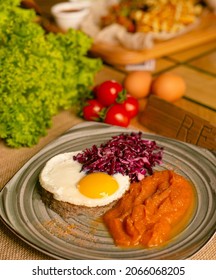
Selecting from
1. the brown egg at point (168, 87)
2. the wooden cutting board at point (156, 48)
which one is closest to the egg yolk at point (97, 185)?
the brown egg at point (168, 87)

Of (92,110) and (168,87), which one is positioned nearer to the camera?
(92,110)

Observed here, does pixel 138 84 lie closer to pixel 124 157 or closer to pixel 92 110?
pixel 92 110

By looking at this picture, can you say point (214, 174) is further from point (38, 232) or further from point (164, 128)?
point (38, 232)

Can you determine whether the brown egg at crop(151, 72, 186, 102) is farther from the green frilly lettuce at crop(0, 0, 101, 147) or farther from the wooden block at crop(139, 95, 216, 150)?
the green frilly lettuce at crop(0, 0, 101, 147)

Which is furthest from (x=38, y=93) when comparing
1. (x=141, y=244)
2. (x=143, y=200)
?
(x=141, y=244)

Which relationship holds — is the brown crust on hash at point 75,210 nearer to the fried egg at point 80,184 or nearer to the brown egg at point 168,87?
the fried egg at point 80,184

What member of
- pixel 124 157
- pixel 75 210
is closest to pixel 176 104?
pixel 124 157
